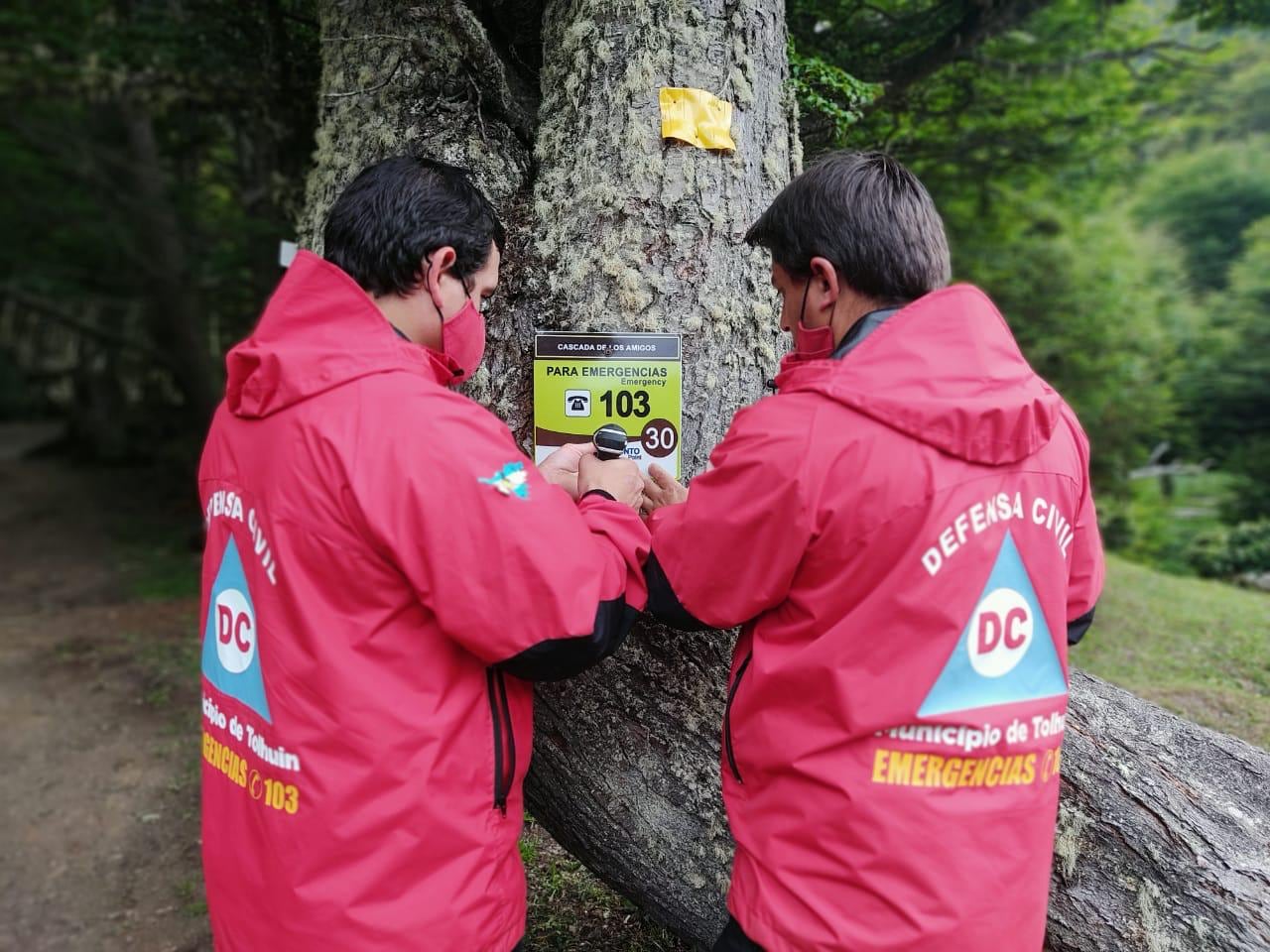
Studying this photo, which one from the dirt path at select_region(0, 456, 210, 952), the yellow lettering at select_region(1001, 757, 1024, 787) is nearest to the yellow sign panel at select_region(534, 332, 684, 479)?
the yellow lettering at select_region(1001, 757, 1024, 787)

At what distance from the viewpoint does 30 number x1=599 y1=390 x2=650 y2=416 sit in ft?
7.89

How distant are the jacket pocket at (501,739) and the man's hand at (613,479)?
53cm

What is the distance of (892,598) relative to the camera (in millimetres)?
1540

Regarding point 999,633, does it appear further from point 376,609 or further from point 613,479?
point 376,609

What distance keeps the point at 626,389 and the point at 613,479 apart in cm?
37

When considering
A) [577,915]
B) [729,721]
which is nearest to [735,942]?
[729,721]

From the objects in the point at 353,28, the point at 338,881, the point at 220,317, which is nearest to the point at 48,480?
the point at 220,317

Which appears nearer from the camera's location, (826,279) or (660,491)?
(826,279)

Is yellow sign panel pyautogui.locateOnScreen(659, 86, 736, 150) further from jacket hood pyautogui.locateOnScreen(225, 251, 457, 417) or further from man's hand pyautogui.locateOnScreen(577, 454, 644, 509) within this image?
jacket hood pyautogui.locateOnScreen(225, 251, 457, 417)

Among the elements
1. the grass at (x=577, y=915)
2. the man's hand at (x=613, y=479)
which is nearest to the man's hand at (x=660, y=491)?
the man's hand at (x=613, y=479)

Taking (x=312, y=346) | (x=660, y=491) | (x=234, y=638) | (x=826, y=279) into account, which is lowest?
(x=234, y=638)

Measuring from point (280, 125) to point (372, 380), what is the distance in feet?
13.7

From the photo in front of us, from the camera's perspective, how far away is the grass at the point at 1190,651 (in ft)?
14.2

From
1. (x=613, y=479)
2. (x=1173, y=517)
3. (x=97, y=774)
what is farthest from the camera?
(x=1173, y=517)
